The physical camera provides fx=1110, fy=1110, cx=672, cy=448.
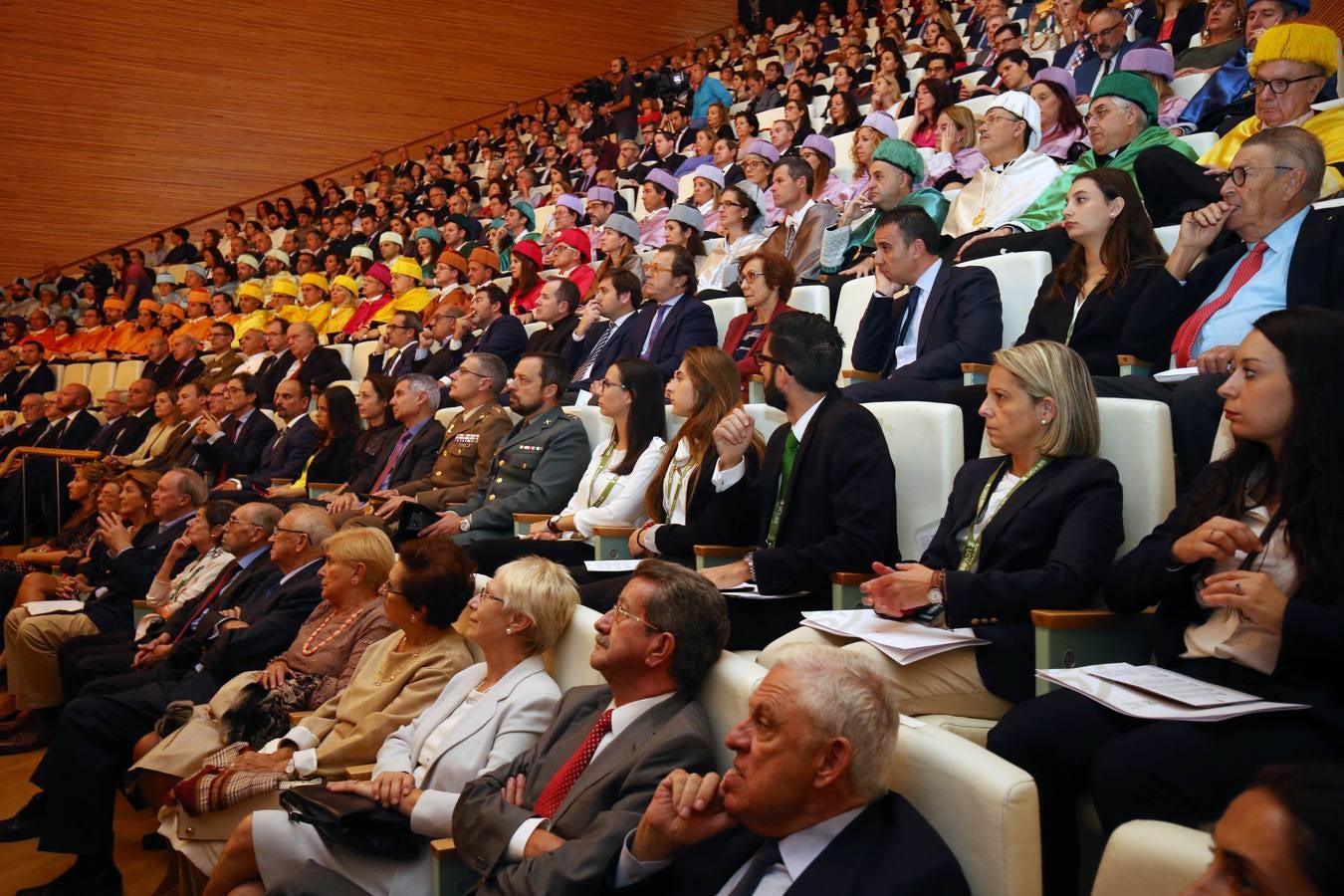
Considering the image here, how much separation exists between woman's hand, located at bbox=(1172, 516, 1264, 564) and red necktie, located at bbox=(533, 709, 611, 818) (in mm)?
976

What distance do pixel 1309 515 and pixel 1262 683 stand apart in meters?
0.25

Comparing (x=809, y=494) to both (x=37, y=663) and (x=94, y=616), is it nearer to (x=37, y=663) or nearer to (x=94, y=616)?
(x=94, y=616)

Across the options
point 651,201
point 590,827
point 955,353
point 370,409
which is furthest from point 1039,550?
point 651,201

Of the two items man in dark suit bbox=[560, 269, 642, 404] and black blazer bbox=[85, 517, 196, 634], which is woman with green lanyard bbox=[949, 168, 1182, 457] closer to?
man in dark suit bbox=[560, 269, 642, 404]

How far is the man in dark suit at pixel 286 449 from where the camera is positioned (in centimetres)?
566

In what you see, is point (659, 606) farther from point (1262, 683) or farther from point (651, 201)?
point (651, 201)

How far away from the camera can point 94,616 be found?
426 cm

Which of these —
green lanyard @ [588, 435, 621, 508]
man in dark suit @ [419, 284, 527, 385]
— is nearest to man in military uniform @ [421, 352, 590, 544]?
green lanyard @ [588, 435, 621, 508]

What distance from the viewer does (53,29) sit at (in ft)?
36.8

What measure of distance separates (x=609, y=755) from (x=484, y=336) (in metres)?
4.14

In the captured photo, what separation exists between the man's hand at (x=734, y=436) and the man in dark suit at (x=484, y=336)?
2986mm

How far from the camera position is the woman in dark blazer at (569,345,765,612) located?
2846mm

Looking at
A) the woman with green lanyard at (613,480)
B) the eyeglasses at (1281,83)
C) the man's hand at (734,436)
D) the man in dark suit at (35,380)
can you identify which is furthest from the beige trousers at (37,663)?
the man in dark suit at (35,380)

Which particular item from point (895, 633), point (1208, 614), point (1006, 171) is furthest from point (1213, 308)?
point (1006, 171)
